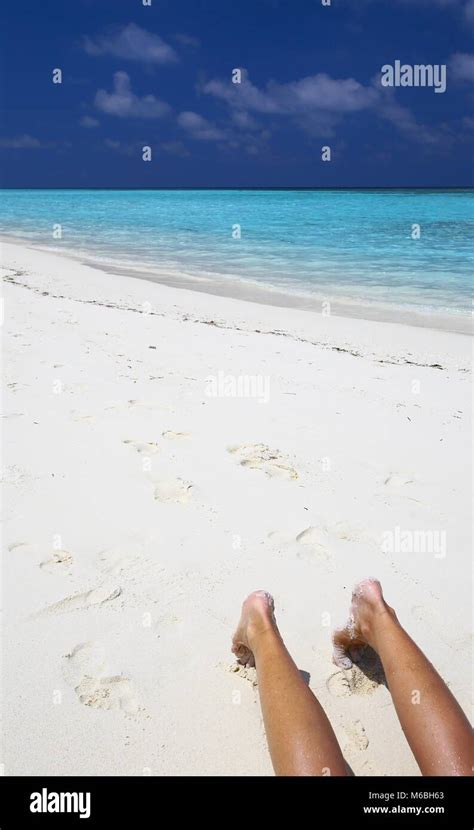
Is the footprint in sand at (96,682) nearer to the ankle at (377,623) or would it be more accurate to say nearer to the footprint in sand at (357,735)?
the footprint in sand at (357,735)

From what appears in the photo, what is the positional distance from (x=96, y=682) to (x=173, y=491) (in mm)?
1309

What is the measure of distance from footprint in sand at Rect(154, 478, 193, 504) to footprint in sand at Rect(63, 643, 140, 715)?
3.49 ft

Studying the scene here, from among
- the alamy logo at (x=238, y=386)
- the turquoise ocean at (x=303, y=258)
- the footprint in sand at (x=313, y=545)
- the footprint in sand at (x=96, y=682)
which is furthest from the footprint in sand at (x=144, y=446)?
the turquoise ocean at (x=303, y=258)

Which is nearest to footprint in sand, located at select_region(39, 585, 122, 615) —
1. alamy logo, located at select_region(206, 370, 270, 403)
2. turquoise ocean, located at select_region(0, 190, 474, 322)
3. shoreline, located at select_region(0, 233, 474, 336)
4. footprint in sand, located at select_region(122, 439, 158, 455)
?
footprint in sand, located at select_region(122, 439, 158, 455)

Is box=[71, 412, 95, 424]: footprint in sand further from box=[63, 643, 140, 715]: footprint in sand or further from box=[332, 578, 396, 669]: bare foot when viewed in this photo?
box=[332, 578, 396, 669]: bare foot

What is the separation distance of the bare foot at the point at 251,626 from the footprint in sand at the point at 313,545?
1.90ft

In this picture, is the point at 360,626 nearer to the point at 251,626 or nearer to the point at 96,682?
Result: the point at 251,626

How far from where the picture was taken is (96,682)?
6.82ft

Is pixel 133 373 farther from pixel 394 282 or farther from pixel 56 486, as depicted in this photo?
pixel 394 282

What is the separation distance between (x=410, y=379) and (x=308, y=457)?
2.10m

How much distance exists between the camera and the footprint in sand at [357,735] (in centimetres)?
190
